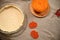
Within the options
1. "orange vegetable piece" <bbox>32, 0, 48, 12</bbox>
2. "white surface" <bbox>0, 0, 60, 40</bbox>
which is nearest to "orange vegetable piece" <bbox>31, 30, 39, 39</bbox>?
"white surface" <bbox>0, 0, 60, 40</bbox>

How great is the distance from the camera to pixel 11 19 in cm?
109

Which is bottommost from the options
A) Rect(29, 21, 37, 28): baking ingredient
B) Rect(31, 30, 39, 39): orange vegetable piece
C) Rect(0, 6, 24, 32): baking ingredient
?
Rect(31, 30, 39, 39): orange vegetable piece

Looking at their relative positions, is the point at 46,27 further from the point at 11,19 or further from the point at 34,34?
the point at 11,19

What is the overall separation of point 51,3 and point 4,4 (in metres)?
0.33

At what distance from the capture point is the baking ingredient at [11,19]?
107 centimetres

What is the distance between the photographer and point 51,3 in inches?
44.8

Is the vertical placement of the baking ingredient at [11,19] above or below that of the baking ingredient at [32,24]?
above

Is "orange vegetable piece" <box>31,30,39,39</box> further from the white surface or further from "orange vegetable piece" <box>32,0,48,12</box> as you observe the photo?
"orange vegetable piece" <box>32,0,48,12</box>

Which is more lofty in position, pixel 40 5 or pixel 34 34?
pixel 40 5

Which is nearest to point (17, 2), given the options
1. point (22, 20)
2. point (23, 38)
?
point (22, 20)

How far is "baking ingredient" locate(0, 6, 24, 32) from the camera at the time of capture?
1.07 meters

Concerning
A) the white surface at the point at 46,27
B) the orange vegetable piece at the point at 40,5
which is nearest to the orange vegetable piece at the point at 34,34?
the white surface at the point at 46,27

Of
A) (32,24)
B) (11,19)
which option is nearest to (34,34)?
(32,24)

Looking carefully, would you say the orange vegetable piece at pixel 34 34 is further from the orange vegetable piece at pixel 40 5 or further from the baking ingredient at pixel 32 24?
the orange vegetable piece at pixel 40 5
